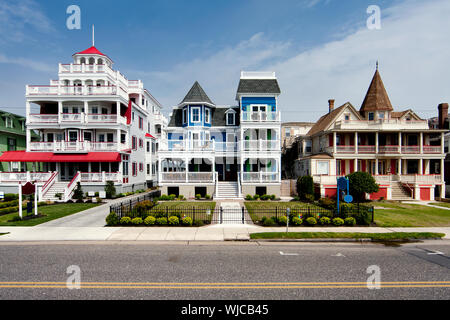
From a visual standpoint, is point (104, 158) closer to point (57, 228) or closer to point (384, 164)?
point (57, 228)

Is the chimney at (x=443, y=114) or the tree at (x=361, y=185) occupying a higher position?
the chimney at (x=443, y=114)

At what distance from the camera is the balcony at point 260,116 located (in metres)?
25.7

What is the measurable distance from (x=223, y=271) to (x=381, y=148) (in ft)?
95.6

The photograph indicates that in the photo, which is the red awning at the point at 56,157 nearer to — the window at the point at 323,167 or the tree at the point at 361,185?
the window at the point at 323,167

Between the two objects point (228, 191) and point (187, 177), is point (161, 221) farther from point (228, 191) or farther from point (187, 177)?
point (228, 191)

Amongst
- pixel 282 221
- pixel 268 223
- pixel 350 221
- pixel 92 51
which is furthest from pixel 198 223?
pixel 92 51

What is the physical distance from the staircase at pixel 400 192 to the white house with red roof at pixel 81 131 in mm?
30618

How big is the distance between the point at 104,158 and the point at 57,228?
13434 millimetres

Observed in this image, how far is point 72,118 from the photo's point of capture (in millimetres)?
26703

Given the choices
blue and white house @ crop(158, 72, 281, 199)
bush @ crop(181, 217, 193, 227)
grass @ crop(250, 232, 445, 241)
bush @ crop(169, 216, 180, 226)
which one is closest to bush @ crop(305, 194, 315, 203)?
blue and white house @ crop(158, 72, 281, 199)

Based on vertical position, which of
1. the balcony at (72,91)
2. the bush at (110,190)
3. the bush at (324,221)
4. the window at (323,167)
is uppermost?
the balcony at (72,91)

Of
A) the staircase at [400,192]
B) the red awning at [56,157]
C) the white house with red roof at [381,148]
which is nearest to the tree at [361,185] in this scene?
the white house with red roof at [381,148]

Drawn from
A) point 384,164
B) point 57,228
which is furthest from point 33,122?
point 384,164

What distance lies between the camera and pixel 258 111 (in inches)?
1031
